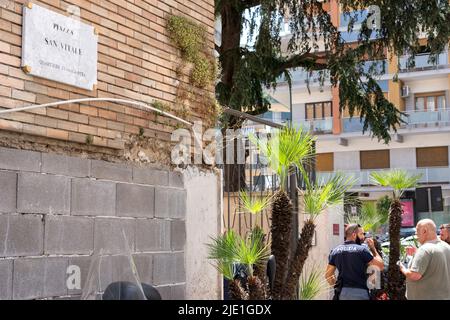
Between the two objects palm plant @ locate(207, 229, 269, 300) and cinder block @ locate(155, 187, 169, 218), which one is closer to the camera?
palm plant @ locate(207, 229, 269, 300)

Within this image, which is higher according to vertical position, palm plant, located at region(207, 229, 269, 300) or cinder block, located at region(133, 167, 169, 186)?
cinder block, located at region(133, 167, 169, 186)

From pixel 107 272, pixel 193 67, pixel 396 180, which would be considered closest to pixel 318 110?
pixel 396 180

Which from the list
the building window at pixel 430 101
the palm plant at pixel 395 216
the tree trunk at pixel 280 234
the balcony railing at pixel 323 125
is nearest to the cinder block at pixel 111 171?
the tree trunk at pixel 280 234

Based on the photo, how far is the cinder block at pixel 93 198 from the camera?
5020mm

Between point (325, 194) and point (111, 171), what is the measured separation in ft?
5.72

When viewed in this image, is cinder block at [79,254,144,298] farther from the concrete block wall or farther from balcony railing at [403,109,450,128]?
balcony railing at [403,109,450,128]

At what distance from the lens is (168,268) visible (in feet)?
19.6

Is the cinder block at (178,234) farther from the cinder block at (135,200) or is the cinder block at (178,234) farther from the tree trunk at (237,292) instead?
the tree trunk at (237,292)

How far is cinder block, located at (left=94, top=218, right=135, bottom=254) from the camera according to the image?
16.9 feet

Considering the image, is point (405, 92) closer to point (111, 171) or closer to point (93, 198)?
point (111, 171)

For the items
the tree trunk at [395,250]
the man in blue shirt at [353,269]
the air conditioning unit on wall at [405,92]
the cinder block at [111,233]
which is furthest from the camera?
the air conditioning unit on wall at [405,92]

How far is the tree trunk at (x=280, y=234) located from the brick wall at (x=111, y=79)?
137 cm

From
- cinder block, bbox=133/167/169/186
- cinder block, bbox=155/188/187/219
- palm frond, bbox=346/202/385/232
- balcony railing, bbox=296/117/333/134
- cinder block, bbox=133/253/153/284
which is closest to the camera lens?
cinder block, bbox=133/253/153/284

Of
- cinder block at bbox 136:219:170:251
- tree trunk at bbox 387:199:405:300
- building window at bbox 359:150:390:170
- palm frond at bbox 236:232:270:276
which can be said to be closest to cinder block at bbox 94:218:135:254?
cinder block at bbox 136:219:170:251
